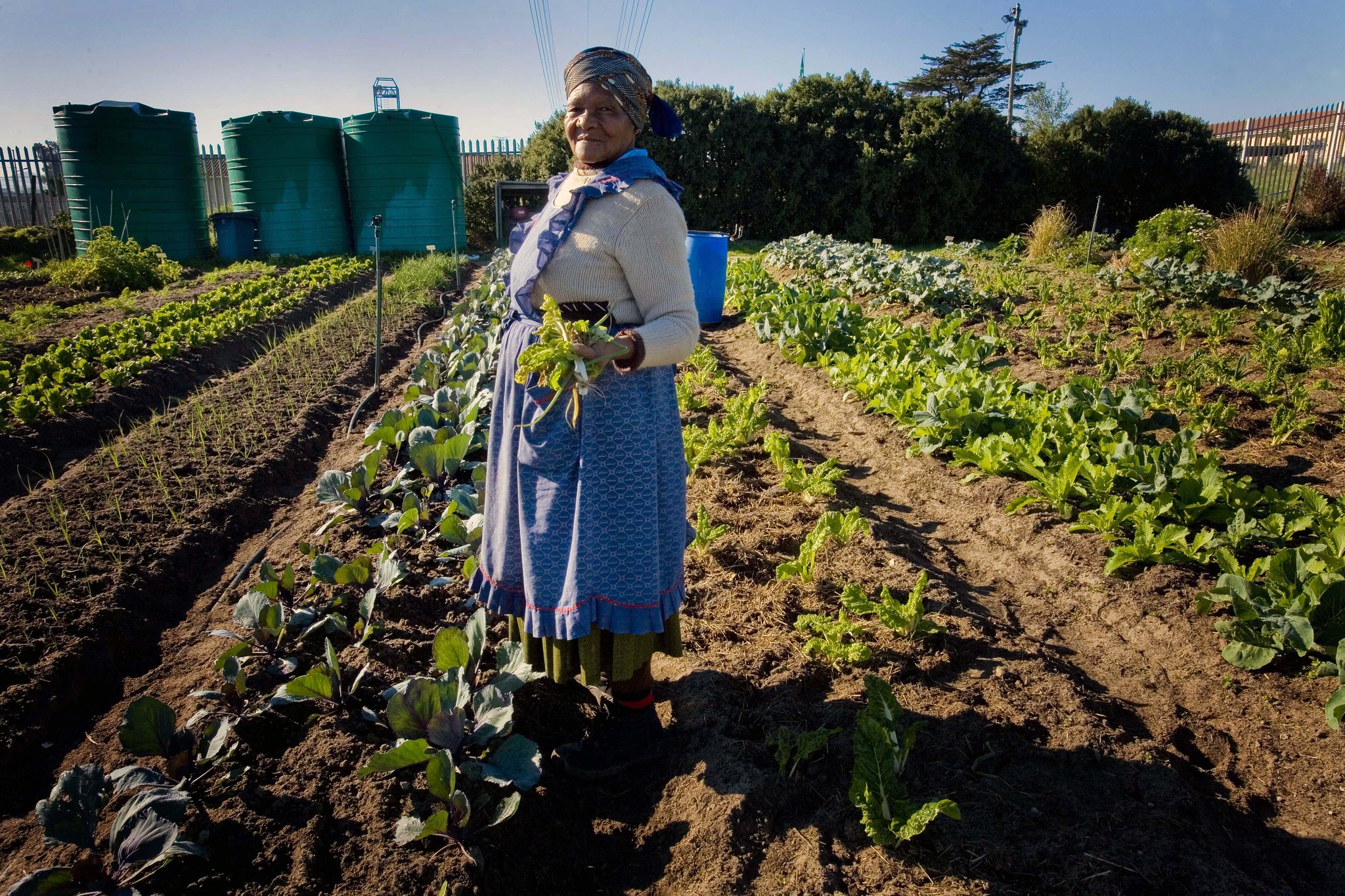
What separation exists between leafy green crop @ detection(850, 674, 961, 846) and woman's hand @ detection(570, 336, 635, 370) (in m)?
1.05

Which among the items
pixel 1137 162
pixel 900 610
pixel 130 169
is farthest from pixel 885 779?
pixel 1137 162

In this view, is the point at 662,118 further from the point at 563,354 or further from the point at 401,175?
the point at 401,175

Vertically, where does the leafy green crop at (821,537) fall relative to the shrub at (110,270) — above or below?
below

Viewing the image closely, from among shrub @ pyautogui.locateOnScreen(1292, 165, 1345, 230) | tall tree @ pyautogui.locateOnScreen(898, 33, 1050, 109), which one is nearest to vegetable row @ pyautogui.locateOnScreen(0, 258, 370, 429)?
shrub @ pyautogui.locateOnScreen(1292, 165, 1345, 230)

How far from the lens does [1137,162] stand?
17328 mm

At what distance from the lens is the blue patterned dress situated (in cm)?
183

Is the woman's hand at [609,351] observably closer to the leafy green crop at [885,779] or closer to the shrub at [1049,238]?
the leafy green crop at [885,779]

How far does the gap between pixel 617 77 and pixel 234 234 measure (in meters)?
14.5

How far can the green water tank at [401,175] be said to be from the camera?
14297mm

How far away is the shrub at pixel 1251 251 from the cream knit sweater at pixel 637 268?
6.72 metres

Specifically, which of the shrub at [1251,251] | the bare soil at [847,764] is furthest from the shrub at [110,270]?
the shrub at [1251,251]

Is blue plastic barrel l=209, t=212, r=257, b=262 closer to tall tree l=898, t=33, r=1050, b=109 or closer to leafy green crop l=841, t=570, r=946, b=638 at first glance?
leafy green crop l=841, t=570, r=946, b=638

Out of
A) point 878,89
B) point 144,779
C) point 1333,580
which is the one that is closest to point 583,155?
point 144,779

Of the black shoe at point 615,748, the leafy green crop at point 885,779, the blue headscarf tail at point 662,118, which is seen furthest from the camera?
the black shoe at point 615,748
